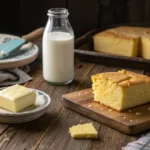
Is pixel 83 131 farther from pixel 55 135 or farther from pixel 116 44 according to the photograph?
pixel 116 44

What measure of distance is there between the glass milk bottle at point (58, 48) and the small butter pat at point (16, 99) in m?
0.28

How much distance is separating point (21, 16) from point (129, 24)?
1.51 feet

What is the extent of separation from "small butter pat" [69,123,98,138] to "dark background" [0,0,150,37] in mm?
914

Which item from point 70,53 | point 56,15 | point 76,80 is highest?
point 56,15

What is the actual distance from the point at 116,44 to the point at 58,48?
14.1 inches

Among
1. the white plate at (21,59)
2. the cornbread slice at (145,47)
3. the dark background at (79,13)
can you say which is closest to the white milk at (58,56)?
the white plate at (21,59)

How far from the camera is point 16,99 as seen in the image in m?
1.15

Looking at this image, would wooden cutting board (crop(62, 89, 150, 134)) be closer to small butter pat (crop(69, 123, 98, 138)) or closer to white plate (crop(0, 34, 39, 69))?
small butter pat (crop(69, 123, 98, 138))

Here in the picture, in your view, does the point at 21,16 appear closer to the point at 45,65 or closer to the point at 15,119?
the point at 45,65

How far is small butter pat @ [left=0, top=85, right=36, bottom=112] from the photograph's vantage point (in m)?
1.15

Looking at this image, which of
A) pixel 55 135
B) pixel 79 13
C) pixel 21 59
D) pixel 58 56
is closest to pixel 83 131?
pixel 55 135

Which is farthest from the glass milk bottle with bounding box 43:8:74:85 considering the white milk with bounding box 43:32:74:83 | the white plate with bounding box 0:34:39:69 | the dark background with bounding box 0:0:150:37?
the dark background with bounding box 0:0:150:37

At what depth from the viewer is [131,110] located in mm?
1195

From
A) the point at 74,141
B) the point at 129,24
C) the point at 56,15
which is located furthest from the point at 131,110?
the point at 129,24
